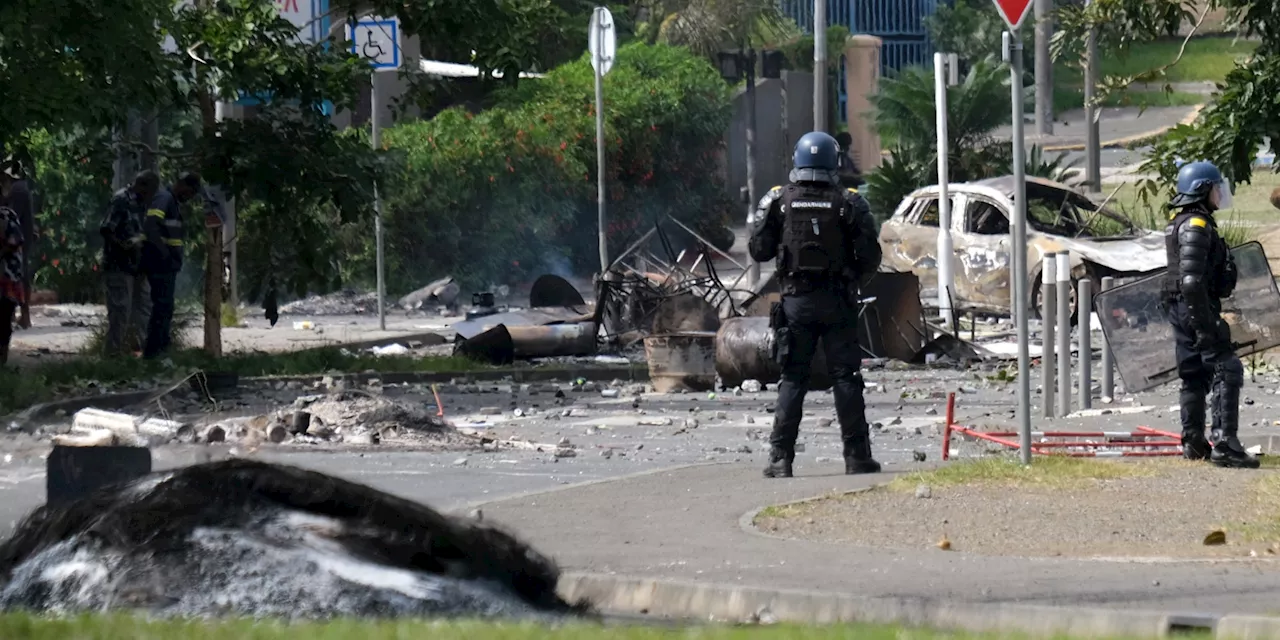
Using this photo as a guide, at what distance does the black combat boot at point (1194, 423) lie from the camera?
35.4ft

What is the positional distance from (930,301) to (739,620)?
1884 centimetres

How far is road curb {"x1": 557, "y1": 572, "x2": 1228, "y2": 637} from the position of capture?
6293mm

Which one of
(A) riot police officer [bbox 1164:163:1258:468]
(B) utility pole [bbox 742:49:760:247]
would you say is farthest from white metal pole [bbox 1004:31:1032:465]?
(B) utility pole [bbox 742:49:760:247]

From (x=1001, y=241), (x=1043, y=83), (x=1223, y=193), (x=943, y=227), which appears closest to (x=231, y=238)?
(x=943, y=227)

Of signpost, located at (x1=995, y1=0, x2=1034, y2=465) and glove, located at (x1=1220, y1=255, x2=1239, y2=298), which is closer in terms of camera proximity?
signpost, located at (x1=995, y1=0, x2=1034, y2=465)

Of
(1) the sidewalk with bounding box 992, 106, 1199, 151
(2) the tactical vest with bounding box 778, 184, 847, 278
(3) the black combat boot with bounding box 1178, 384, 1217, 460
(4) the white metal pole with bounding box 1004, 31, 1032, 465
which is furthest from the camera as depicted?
(1) the sidewalk with bounding box 992, 106, 1199, 151

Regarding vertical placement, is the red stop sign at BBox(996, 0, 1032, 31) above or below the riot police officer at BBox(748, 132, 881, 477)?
above

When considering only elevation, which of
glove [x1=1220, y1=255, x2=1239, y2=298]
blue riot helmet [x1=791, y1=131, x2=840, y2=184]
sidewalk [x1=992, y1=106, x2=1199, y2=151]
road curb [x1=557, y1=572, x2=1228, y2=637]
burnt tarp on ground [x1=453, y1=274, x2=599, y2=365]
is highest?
sidewalk [x1=992, y1=106, x2=1199, y2=151]

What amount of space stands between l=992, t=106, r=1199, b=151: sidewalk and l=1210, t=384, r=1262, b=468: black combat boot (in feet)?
117

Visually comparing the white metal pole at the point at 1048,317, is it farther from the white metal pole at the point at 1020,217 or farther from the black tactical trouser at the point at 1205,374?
the white metal pole at the point at 1020,217

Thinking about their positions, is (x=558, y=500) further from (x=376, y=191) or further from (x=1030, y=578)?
(x=376, y=191)

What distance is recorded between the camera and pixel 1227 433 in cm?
1056

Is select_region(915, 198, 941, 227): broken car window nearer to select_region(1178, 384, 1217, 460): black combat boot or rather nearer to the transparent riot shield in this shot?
the transparent riot shield

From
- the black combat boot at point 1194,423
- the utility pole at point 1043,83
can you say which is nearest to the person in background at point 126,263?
the black combat boot at point 1194,423
